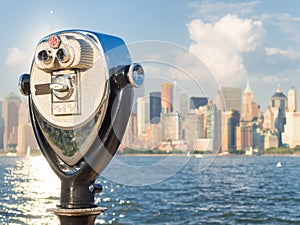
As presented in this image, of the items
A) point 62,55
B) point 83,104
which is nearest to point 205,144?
point 83,104

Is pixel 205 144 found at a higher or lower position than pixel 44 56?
lower

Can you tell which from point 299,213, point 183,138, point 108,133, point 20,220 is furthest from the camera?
point 299,213

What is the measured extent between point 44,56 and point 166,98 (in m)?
0.52

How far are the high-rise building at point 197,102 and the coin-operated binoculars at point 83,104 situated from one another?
0.80 feet

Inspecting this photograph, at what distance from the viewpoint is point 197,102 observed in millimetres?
2592

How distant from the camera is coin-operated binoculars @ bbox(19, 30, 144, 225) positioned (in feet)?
8.00

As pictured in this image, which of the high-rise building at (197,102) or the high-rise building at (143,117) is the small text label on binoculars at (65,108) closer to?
the high-rise building at (143,117)

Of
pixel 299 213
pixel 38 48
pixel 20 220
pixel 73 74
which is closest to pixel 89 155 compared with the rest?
pixel 73 74

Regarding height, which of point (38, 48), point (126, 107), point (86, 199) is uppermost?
point (38, 48)

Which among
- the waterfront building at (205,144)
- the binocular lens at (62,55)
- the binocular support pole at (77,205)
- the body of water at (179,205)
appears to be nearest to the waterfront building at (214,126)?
the waterfront building at (205,144)

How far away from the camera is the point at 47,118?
2561 mm

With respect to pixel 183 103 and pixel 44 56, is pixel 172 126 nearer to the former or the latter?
pixel 183 103

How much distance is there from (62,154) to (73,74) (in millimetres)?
334

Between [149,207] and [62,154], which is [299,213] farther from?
[62,154]
